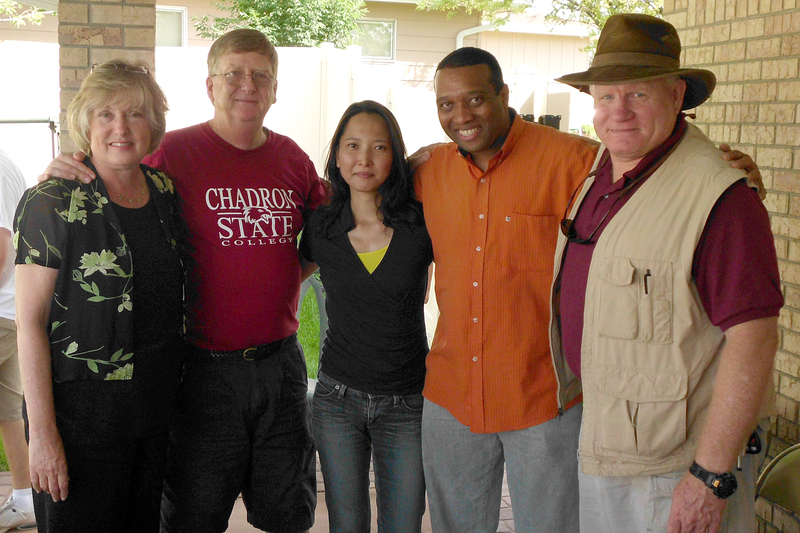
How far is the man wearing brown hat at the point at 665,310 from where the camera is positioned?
1886mm

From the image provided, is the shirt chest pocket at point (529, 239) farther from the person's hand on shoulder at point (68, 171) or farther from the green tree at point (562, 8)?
the green tree at point (562, 8)

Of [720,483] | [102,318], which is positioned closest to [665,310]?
[720,483]

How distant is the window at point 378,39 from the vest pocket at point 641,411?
39.9ft

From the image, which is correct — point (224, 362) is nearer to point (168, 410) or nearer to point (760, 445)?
point (168, 410)

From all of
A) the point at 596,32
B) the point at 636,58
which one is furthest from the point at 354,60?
the point at 636,58

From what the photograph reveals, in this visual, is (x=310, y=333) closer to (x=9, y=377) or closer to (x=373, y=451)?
(x=9, y=377)

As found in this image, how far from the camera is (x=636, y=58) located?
7.00ft

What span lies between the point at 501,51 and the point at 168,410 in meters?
13.0

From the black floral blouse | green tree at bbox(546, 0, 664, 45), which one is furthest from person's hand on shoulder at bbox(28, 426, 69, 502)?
green tree at bbox(546, 0, 664, 45)

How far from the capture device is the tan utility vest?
6.41 feet

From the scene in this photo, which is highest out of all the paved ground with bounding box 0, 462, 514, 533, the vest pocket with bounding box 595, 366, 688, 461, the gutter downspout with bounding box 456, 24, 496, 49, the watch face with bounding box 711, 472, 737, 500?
the gutter downspout with bounding box 456, 24, 496, 49

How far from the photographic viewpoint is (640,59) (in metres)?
2.13

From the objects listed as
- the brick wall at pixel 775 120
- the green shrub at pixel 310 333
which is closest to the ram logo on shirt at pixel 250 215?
the brick wall at pixel 775 120

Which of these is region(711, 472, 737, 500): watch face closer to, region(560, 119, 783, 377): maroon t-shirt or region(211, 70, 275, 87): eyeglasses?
region(560, 119, 783, 377): maroon t-shirt
